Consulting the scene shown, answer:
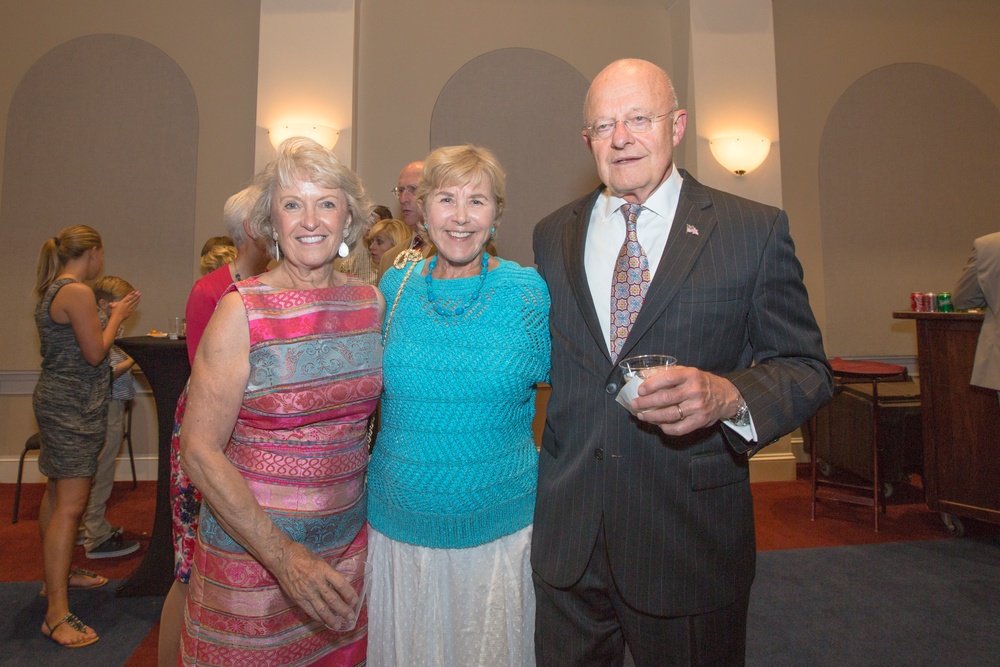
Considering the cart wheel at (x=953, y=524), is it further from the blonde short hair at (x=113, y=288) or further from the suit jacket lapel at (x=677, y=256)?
the blonde short hair at (x=113, y=288)

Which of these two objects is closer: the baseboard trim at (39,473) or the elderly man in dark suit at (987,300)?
the elderly man in dark suit at (987,300)

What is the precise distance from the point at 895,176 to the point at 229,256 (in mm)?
5843

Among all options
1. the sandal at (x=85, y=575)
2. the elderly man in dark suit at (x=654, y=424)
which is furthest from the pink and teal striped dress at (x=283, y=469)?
the sandal at (x=85, y=575)

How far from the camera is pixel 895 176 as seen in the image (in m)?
5.85

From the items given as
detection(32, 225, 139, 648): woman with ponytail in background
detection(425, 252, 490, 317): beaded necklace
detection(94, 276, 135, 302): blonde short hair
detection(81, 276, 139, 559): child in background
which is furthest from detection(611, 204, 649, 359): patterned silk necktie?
detection(94, 276, 135, 302): blonde short hair

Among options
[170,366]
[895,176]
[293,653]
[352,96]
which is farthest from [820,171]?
[293,653]

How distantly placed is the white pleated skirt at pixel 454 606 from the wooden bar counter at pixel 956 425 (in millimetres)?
3590

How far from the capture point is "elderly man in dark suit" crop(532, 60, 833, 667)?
1.40m

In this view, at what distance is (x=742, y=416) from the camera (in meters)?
1.32

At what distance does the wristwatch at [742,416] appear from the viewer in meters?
1.31

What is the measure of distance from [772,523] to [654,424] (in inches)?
140

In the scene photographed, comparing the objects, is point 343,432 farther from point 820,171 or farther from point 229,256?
point 820,171

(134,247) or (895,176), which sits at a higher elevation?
(895,176)

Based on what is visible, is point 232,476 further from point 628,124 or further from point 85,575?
point 85,575
